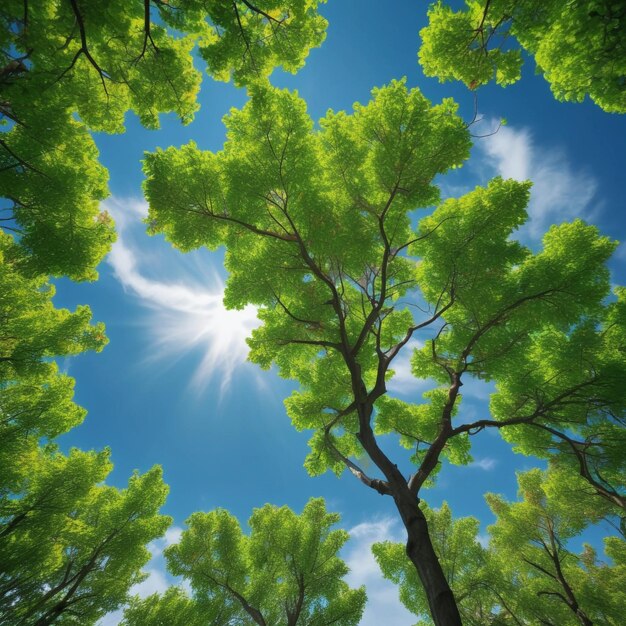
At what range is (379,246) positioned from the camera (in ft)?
27.9

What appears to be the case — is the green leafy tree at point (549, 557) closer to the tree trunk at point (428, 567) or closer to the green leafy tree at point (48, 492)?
the tree trunk at point (428, 567)

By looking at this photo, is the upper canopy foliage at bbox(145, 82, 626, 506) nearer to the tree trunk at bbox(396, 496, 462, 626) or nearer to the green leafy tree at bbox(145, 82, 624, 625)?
the green leafy tree at bbox(145, 82, 624, 625)

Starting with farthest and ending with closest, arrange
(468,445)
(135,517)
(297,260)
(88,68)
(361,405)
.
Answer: (135,517), (468,445), (297,260), (361,405), (88,68)

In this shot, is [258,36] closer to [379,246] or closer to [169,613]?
[379,246]

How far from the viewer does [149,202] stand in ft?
22.7

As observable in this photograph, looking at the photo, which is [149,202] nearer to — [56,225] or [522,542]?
[56,225]

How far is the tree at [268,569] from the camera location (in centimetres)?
1145

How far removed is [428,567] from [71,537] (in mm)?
11375

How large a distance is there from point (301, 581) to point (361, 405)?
9.44 m

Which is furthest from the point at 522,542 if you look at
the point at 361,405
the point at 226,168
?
the point at 226,168

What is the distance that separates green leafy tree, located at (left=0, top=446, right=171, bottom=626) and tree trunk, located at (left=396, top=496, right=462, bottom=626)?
9.45 m

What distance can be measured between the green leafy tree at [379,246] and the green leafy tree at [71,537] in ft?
21.8

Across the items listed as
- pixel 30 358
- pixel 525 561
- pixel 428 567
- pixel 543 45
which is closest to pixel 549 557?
pixel 525 561

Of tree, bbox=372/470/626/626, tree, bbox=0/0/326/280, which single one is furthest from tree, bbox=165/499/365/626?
tree, bbox=0/0/326/280
